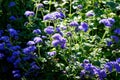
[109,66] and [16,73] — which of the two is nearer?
[109,66]

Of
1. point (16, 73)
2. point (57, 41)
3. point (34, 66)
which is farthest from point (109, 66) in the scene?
point (16, 73)

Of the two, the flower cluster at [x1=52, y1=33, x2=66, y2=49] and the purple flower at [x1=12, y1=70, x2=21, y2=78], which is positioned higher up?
the flower cluster at [x1=52, y1=33, x2=66, y2=49]

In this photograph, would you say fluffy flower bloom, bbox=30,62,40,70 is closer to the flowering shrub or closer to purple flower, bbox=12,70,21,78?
the flowering shrub

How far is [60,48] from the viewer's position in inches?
177

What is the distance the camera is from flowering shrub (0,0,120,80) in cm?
422

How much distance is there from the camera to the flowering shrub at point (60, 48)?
422 cm

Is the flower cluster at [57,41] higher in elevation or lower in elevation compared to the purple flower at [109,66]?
higher

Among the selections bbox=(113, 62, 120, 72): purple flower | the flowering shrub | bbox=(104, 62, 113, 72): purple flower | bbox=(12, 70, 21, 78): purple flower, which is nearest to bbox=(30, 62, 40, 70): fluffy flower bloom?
the flowering shrub

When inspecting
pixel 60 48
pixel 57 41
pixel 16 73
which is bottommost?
pixel 16 73

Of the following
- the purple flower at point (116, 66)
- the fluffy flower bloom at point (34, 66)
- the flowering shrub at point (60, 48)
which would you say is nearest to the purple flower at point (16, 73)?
the flowering shrub at point (60, 48)

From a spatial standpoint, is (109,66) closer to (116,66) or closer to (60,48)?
(116,66)

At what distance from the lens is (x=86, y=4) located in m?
5.55

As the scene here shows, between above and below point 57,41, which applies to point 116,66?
below

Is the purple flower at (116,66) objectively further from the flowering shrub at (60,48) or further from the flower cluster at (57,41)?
the flower cluster at (57,41)
